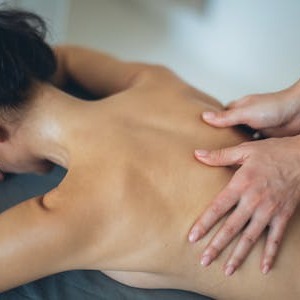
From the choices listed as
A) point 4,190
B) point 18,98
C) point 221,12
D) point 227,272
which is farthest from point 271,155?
point 221,12

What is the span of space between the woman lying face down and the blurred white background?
1031 millimetres

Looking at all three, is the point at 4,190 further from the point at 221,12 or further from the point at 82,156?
the point at 221,12

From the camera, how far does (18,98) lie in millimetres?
1102

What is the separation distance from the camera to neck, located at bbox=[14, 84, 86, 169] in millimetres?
1098

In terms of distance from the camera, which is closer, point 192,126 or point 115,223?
point 115,223

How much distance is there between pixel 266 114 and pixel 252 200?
267 mm

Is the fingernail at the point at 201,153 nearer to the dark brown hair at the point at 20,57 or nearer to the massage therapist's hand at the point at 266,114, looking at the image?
the massage therapist's hand at the point at 266,114

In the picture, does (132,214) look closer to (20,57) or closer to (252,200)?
(252,200)

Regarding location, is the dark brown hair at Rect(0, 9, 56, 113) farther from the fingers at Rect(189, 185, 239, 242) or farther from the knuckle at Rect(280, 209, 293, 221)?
the knuckle at Rect(280, 209, 293, 221)

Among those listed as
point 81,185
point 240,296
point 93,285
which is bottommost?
point 93,285

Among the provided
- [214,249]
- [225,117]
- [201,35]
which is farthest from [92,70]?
[201,35]

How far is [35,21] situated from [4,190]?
412 mm

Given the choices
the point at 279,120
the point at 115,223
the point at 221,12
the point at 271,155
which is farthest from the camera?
the point at 221,12

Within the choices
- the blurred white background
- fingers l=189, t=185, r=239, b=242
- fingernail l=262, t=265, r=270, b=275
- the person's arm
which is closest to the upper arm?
fingers l=189, t=185, r=239, b=242
